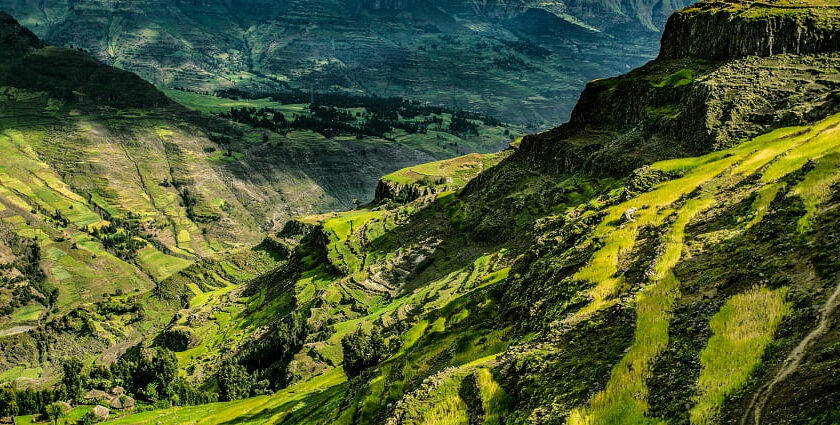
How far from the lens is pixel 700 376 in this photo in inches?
947

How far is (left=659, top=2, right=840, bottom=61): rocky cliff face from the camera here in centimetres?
8681

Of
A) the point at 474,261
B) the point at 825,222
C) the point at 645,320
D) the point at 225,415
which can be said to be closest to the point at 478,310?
the point at 645,320

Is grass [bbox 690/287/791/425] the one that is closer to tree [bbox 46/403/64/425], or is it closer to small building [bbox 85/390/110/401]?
tree [bbox 46/403/64/425]

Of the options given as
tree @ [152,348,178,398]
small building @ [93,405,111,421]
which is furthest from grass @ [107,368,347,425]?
tree @ [152,348,178,398]

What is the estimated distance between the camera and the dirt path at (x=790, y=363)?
20703 millimetres

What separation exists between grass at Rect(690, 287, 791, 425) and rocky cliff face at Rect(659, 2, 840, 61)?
80.1 meters

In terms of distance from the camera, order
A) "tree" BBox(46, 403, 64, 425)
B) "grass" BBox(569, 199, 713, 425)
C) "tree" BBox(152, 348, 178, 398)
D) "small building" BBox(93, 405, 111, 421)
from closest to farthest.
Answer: "grass" BBox(569, 199, 713, 425) < "tree" BBox(46, 403, 64, 425) < "small building" BBox(93, 405, 111, 421) < "tree" BBox(152, 348, 178, 398)

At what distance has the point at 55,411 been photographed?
375 feet

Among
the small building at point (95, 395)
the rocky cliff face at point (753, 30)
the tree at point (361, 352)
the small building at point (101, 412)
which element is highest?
the rocky cliff face at point (753, 30)

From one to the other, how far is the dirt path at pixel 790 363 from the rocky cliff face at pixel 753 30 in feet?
270

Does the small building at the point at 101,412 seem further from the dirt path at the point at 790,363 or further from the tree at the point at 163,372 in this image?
the dirt path at the point at 790,363

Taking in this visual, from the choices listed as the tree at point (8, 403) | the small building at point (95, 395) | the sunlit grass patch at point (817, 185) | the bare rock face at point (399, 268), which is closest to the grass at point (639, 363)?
the sunlit grass patch at point (817, 185)

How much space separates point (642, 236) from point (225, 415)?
98.3 meters

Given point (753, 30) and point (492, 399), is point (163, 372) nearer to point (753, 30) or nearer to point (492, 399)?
point (492, 399)
